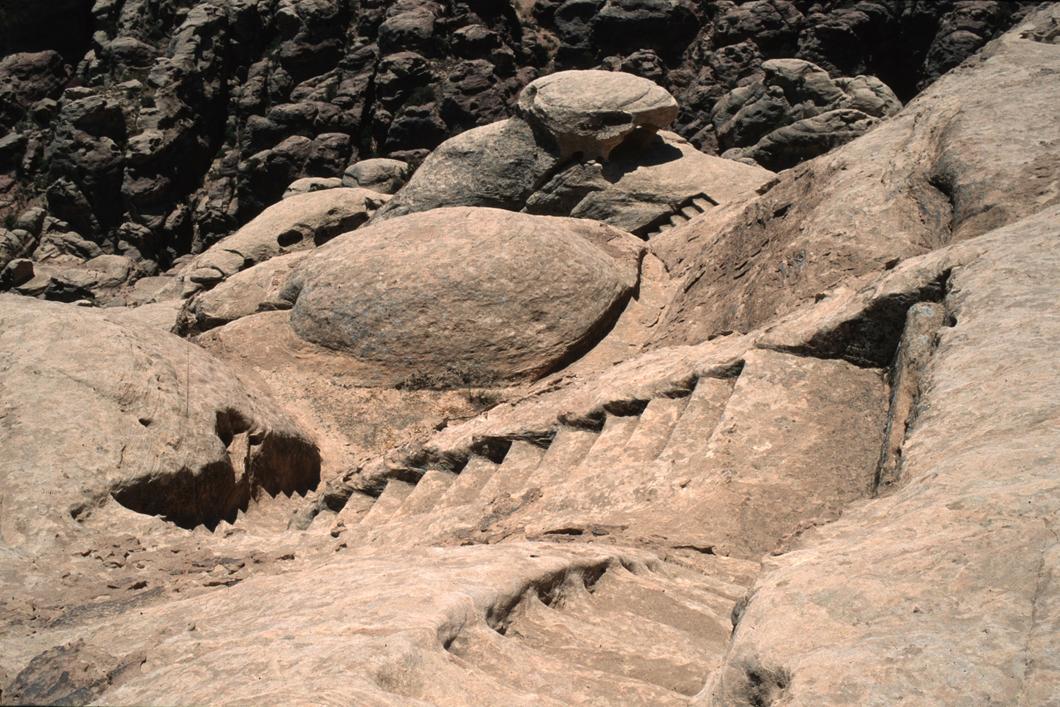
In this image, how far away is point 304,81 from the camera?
27.5 metres

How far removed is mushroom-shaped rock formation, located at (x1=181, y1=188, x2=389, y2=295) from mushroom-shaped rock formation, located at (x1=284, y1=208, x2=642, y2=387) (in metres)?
3.18

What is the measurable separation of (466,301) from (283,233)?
455 cm

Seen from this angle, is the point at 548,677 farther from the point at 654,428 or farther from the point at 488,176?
the point at 488,176

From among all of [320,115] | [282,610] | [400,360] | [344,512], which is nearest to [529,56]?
[320,115]

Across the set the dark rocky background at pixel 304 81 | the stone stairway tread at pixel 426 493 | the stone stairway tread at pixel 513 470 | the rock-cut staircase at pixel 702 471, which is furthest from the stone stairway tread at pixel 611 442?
the dark rocky background at pixel 304 81

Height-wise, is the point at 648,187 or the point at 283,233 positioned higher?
the point at 648,187

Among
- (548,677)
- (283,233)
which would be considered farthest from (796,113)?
(548,677)

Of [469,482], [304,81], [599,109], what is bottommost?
[304,81]

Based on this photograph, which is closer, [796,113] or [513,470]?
[513,470]

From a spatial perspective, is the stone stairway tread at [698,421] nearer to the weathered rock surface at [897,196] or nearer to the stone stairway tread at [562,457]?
the stone stairway tread at [562,457]

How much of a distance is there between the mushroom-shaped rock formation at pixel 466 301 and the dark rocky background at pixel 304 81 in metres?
16.3

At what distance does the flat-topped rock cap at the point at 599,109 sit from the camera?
1142cm

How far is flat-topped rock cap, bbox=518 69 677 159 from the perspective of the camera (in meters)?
11.4

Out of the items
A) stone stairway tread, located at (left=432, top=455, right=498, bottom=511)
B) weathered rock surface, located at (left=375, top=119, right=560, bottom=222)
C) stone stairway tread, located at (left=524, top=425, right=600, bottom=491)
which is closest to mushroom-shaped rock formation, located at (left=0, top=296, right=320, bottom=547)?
stone stairway tread, located at (left=432, top=455, right=498, bottom=511)
